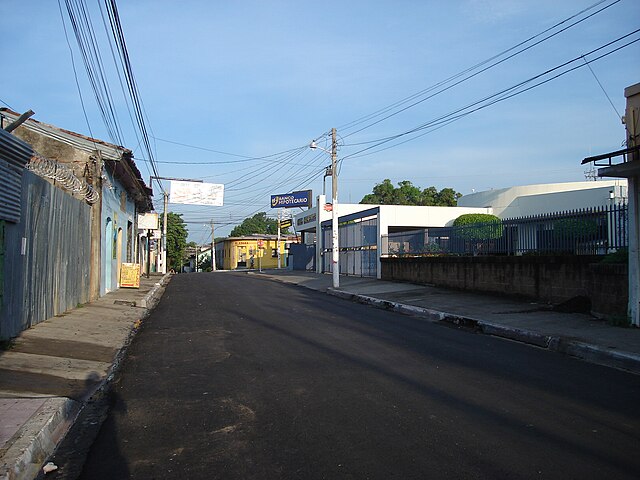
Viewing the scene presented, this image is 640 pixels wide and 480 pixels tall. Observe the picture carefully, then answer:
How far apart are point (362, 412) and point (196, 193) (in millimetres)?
40978

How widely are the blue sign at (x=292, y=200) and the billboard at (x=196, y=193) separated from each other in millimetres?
12532

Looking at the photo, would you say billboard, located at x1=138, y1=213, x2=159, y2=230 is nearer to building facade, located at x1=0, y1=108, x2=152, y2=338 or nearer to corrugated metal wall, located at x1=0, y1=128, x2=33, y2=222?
building facade, located at x1=0, y1=108, x2=152, y2=338

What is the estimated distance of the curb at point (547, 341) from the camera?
27.1 ft

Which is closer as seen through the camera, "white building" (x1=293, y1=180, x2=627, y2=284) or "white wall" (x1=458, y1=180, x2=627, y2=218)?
"white building" (x1=293, y1=180, x2=627, y2=284)

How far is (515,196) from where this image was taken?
39438 mm

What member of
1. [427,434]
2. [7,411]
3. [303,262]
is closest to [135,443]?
[7,411]

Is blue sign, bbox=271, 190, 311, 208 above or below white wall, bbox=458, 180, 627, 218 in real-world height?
above

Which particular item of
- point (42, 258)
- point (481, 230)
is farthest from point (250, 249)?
point (42, 258)

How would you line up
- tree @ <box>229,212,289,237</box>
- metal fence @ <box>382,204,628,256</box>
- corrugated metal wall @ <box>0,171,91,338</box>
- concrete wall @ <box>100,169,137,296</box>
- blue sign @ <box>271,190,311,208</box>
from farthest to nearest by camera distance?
tree @ <box>229,212,289,237</box> < blue sign @ <box>271,190,311,208</box> < concrete wall @ <box>100,169,137,296</box> < metal fence @ <box>382,204,628,256</box> < corrugated metal wall @ <box>0,171,91,338</box>

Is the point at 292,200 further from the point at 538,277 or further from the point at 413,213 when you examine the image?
the point at 538,277

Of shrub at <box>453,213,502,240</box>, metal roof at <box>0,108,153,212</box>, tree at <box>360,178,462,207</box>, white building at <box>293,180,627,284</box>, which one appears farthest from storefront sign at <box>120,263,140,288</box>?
tree at <box>360,178,462,207</box>

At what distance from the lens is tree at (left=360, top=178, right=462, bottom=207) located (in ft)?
210

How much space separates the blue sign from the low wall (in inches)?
1313

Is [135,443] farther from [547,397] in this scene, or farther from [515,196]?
[515,196]
